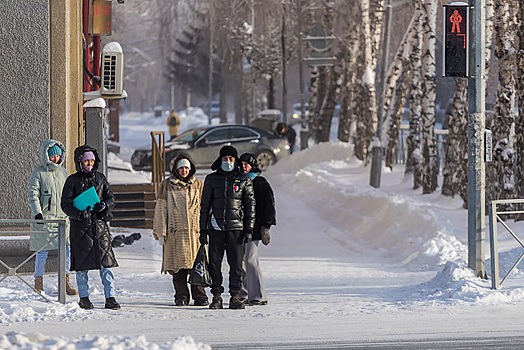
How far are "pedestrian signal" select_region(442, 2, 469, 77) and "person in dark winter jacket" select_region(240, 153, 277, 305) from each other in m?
2.44

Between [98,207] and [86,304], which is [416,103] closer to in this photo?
[98,207]

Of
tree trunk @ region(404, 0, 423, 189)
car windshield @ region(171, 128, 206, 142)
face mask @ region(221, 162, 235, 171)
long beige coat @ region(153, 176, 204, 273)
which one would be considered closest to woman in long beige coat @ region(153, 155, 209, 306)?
long beige coat @ region(153, 176, 204, 273)

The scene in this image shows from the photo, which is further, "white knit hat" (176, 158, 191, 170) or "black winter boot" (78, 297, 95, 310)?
"white knit hat" (176, 158, 191, 170)

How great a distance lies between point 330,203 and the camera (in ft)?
87.6

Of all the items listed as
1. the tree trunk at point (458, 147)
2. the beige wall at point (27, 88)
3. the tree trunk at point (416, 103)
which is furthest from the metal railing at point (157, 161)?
the beige wall at point (27, 88)

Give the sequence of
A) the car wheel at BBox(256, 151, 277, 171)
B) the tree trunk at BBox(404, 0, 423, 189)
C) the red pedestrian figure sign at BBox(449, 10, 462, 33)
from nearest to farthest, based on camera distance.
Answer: the red pedestrian figure sign at BBox(449, 10, 462, 33)
the tree trunk at BBox(404, 0, 423, 189)
the car wheel at BBox(256, 151, 277, 171)

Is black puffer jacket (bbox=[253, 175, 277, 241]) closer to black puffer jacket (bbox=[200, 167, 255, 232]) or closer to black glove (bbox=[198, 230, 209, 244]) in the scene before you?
black puffer jacket (bbox=[200, 167, 255, 232])

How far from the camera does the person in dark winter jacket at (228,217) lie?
13133 millimetres

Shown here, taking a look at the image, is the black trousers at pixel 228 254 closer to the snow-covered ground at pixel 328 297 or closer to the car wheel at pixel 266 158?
the snow-covered ground at pixel 328 297

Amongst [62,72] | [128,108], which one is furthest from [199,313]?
[128,108]

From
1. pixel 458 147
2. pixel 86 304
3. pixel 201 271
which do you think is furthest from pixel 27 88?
pixel 458 147

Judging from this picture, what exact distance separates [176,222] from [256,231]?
86cm

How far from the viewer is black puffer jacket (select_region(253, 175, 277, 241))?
13.5 metres

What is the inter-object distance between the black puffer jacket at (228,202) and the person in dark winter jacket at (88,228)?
1.00 metres
